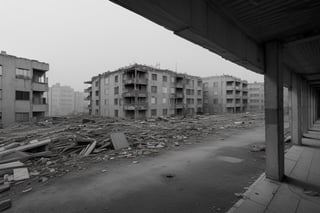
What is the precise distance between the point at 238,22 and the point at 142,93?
104ft

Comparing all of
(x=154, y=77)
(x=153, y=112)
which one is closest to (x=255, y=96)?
(x=154, y=77)

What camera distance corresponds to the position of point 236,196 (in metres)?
4.77

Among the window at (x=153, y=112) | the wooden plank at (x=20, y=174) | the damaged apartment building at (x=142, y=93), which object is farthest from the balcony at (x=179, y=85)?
the wooden plank at (x=20, y=174)

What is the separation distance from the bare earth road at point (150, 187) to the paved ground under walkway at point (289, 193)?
1.37 feet

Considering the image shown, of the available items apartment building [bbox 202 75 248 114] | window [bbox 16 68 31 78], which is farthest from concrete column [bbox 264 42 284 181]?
Result: apartment building [bbox 202 75 248 114]

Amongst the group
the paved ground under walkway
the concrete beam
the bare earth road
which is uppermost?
the concrete beam

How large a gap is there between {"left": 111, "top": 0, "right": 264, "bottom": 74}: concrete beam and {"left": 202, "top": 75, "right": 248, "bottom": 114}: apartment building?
55.4 m

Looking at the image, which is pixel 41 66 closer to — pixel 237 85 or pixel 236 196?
pixel 236 196

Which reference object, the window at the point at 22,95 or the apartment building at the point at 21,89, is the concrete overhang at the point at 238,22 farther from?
the window at the point at 22,95

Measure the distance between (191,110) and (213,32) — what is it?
45.5 metres

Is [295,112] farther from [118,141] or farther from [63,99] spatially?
[63,99]

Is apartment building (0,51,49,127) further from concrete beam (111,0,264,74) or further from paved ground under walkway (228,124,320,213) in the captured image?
paved ground under walkway (228,124,320,213)

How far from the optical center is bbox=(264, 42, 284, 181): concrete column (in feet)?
18.0

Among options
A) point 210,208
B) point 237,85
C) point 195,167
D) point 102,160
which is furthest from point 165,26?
point 237,85
